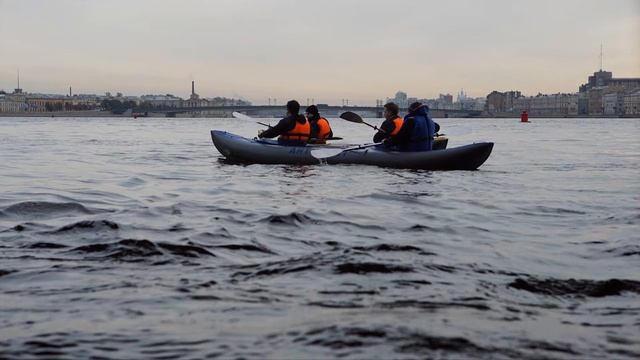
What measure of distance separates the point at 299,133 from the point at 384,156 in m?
1.89

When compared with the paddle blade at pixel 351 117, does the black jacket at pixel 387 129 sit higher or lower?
lower

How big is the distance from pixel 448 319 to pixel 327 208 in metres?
4.49

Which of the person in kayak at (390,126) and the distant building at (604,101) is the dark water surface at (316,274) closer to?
the person in kayak at (390,126)

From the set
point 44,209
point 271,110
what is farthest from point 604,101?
point 44,209

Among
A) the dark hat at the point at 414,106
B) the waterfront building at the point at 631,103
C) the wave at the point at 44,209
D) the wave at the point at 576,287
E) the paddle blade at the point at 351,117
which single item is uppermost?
the waterfront building at the point at 631,103

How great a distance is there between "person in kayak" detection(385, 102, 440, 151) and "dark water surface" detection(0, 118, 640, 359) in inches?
135

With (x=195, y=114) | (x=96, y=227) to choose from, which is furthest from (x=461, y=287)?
(x=195, y=114)

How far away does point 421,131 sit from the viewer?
43.8 feet

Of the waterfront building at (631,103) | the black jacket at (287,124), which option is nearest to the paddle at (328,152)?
the black jacket at (287,124)

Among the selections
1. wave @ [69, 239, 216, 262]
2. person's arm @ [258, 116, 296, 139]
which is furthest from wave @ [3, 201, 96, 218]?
person's arm @ [258, 116, 296, 139]

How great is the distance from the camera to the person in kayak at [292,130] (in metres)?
14.3

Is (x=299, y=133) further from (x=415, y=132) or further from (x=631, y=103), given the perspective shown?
(x=631, y=103)

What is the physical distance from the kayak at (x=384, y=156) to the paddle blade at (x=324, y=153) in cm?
6

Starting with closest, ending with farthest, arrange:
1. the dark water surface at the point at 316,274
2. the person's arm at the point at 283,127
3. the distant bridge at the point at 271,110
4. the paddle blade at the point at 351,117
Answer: the dark water surface at the point at 316,274 < the person's arm at the point at 283,127 < the paddle blade at the point at 351,117 < the distant bridge at the point at 271,110
